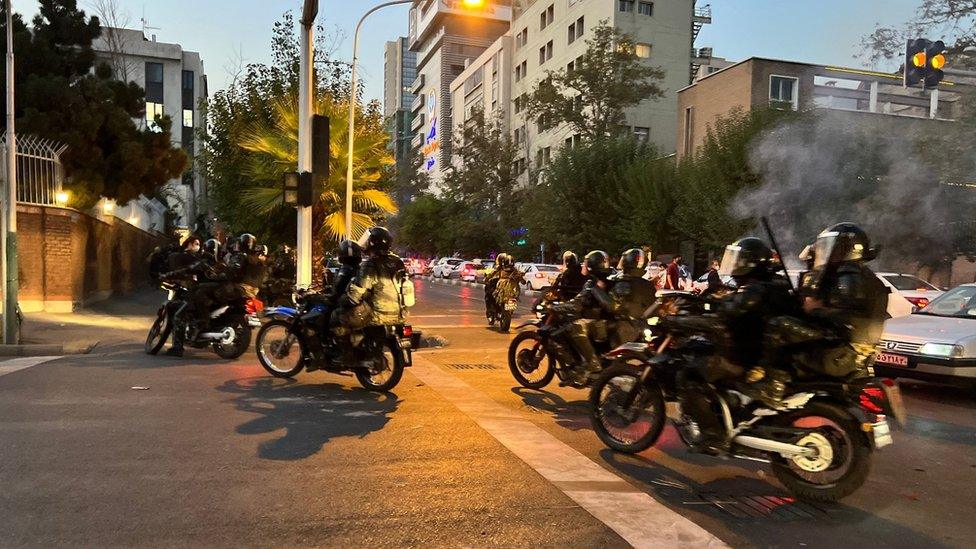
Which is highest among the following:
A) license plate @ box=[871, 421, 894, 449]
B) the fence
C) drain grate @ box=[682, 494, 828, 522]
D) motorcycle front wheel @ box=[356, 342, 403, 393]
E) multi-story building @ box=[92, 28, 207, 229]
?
multi-story building @ box=[92, 28, 207, 229]

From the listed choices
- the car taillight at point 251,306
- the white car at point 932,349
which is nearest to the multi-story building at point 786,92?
the white car at point 932,349

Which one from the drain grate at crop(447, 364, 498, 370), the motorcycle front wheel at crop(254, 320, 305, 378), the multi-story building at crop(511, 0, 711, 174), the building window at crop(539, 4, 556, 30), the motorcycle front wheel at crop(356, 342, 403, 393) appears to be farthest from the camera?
the building window at crop(539, 4, 556, 30)

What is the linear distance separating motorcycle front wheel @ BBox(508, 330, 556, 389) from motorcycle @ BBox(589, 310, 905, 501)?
9.62 ft

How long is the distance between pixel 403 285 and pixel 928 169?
2050 centimetres

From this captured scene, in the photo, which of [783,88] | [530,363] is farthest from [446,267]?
[530,363]

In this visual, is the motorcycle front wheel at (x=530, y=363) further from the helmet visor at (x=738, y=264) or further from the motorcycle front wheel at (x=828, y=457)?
the motorcycle front wheel at (x=828, y=457)

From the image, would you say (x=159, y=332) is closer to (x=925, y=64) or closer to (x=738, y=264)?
(x=738, y=264)

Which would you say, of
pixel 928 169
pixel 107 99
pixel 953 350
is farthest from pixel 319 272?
pixel 928 169

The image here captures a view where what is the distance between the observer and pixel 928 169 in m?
22.1

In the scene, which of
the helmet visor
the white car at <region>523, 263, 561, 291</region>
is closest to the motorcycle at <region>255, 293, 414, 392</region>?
the helmet visor

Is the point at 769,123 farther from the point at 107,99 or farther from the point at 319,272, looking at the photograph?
the point at 107,99

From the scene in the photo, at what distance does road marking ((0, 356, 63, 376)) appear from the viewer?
875 centimetres

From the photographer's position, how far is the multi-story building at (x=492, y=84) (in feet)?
221

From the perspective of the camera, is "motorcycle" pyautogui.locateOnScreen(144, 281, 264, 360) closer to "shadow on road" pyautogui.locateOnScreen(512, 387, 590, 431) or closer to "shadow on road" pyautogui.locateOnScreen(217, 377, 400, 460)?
"shadow on road" pyautogui.locateOnScreen(217, 377, 400, 460)
